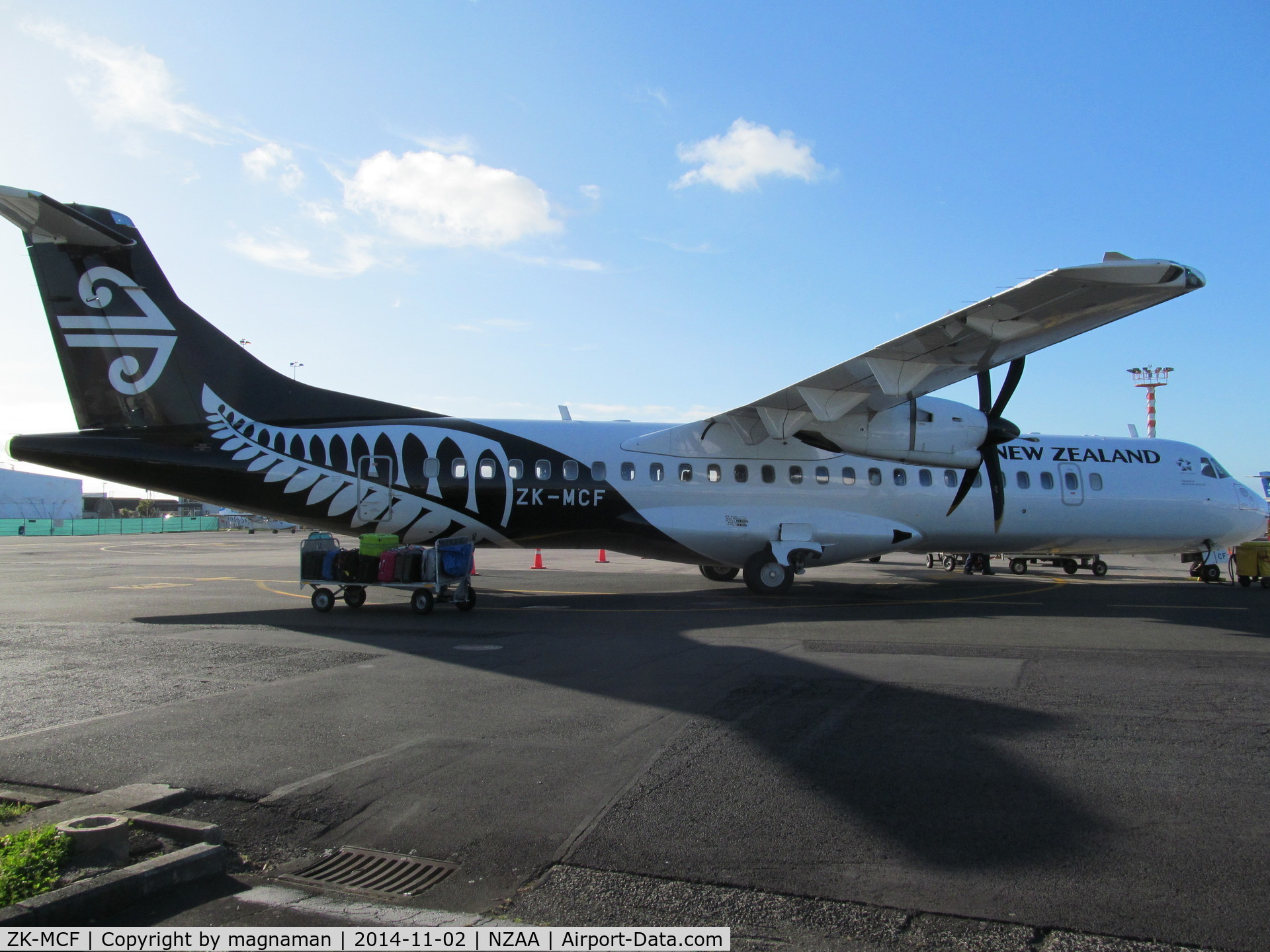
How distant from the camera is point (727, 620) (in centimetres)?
1266

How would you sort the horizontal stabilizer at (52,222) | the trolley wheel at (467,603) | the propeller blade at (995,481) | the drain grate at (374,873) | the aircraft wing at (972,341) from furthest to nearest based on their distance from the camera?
the propeller blade at (995,481), the trolley wheel at (467,603), the horizontal stabilizer at (52,222), the aircraft wing at (972,341), the drain grate at (374,873)

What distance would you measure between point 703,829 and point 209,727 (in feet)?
14.1

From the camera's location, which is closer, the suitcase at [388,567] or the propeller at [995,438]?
the suitcase at [388,567]

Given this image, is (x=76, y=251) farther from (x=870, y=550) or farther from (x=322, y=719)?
(x=870, y=550)

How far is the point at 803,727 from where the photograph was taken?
6184mm

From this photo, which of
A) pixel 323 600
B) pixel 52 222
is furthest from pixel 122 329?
pixel 323 600

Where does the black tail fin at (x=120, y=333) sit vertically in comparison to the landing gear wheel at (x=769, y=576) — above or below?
above

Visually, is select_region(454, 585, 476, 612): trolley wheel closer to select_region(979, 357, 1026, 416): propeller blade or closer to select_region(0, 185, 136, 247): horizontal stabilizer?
select_region(0, 185, 136, 247): horizontal stabilizer

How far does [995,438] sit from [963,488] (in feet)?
4.68

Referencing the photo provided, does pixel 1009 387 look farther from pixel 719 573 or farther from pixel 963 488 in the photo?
pixel 719 573

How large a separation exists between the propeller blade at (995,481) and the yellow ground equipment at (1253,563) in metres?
7.65

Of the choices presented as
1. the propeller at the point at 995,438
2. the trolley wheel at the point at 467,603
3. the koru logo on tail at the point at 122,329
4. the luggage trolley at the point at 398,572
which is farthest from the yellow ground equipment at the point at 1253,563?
the koru logo on tail at the point at 122,329

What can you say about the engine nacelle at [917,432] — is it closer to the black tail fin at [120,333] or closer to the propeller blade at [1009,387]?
the propeller blade at [1009,387]

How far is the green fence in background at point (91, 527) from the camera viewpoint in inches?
2781
